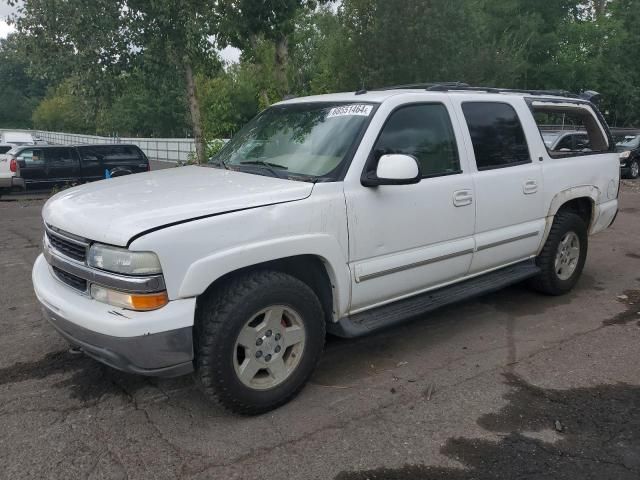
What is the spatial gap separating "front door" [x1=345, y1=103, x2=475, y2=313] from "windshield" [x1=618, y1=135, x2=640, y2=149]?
57.6 ft

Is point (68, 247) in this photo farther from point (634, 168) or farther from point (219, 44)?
point (634, 168)

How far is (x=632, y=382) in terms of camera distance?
12.5 feet

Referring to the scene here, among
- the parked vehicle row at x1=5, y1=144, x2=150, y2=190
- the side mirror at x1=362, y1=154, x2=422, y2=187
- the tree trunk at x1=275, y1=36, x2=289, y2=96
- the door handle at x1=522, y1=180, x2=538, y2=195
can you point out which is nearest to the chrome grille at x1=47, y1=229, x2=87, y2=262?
the side mirror at x1=362, y1=154, x2=422, y2=187

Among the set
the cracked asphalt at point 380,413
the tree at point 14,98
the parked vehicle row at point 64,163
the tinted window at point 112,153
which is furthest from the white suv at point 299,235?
the tree at point 14,98

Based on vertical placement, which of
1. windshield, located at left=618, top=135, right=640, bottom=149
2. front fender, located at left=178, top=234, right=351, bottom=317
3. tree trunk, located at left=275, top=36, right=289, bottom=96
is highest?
tree trunk, located at left=275, top=36, right=289, bottom=96

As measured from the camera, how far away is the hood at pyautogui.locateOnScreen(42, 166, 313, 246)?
2.96 m

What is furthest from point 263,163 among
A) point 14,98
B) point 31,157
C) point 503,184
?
point 14,98

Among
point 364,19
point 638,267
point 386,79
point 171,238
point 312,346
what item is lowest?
point 638,267

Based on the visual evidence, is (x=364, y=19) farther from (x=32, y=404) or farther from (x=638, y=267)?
(x=32, y=404)

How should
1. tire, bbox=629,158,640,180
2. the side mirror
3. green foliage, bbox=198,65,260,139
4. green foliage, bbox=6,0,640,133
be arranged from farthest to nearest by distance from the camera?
green foliage, bbox=198,65,260,139 → tire, bbox=629,158,640,180 → green foliage, bbox=6,0,640,133 → the side mirror

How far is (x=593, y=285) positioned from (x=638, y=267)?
1.18 m

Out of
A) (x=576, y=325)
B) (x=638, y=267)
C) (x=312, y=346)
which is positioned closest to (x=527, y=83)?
(x=638, y=267)

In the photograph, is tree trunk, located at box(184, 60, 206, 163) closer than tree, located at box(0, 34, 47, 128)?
Yes

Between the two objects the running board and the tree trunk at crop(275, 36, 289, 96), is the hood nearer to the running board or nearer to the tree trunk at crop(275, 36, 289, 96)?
the running board
